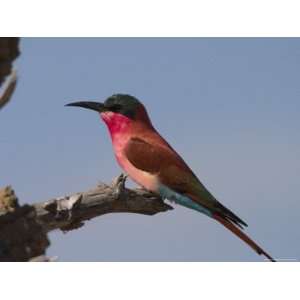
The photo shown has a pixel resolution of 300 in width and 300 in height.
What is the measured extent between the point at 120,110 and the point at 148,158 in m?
0.24

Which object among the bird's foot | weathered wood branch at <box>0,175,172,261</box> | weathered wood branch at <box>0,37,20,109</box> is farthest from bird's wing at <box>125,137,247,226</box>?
weathered wood branch at <box>0,37,20,109</box>

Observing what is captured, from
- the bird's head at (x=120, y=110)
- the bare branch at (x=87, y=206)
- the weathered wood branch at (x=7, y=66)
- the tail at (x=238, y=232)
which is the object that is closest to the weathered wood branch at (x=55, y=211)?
the bare branch at (x=87, y=206)

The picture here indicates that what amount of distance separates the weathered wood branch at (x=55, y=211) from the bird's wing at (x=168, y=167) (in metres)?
0.12

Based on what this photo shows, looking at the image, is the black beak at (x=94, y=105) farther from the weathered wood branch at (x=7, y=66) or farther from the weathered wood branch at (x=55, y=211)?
the weathered wood branch at (x=7, y=66)

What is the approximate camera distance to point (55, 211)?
2168 millimetres

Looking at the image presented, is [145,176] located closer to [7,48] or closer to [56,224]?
[56,224]

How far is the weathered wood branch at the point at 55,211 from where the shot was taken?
1878 millimetres

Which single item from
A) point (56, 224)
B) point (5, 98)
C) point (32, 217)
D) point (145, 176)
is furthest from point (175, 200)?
point (5, 98)

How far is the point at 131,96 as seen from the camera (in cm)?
A: 250

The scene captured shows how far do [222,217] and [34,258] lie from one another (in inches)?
35.9

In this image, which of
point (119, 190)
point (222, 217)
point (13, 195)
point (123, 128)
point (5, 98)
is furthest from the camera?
point (123, 128)

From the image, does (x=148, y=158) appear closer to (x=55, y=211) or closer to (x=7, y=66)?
(x=55, y=211)

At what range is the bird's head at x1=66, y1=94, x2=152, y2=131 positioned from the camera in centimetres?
256
